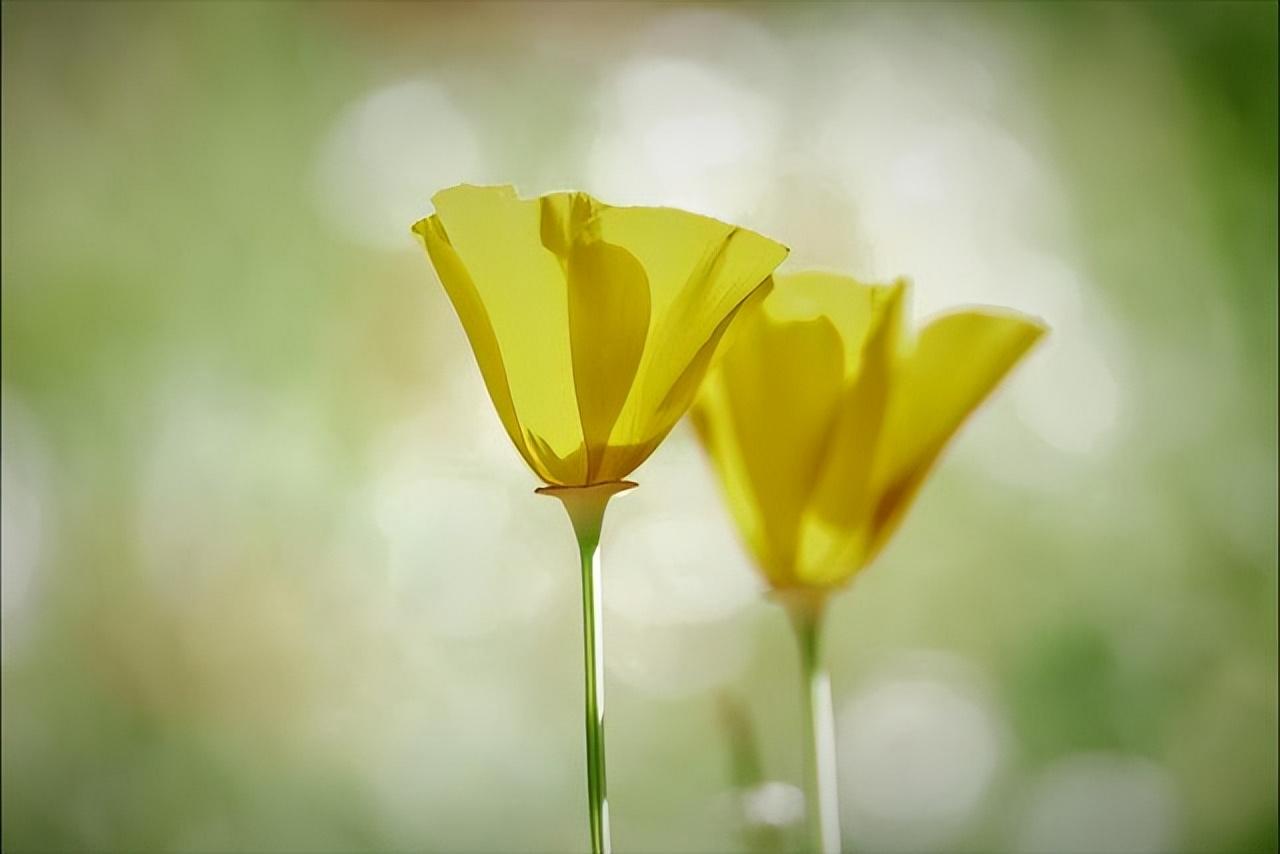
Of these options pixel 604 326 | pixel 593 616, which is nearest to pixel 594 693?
pixel 593 616

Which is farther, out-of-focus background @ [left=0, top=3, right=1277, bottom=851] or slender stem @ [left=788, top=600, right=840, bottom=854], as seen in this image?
out-of-focus background @ [left=0, top=3, right=1277, bottom=851]

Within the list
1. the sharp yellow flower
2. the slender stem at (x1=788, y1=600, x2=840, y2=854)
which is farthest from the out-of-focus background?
the sharp yellow flower

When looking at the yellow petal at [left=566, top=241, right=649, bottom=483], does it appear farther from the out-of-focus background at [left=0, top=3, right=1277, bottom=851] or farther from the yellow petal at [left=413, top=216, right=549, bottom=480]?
the out-of-focus background at [left=0, top=3, right=1277, bottom=851]

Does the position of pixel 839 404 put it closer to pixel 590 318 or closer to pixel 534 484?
pixel 590 318

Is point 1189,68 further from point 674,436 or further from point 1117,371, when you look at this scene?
point 674,436

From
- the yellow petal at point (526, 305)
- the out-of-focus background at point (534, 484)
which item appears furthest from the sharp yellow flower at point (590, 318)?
the out-of-focus background at point (534, 484)

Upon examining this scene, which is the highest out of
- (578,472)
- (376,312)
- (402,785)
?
(376,312)

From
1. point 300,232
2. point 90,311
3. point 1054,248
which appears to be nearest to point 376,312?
point 300,232
